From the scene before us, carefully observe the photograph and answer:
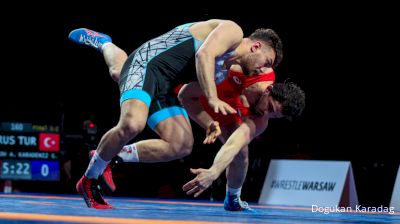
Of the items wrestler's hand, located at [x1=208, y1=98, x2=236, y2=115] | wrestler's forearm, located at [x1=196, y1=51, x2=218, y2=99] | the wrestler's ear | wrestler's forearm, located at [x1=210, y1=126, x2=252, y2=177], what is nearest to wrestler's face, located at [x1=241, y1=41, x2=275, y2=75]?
the wrestler's ear

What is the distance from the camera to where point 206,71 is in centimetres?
332

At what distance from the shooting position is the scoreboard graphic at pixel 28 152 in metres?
7.19

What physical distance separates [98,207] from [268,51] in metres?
1.30

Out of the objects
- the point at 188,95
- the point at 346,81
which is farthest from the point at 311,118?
the point at 188,95

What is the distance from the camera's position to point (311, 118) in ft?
29.3

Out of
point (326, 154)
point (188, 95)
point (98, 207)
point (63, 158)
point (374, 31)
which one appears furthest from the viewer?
point (374, 31)

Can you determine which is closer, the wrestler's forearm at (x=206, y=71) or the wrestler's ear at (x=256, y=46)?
the wrestler's forearm at (x=206, y=71)

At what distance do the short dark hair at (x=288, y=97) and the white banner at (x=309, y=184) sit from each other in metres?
2.56

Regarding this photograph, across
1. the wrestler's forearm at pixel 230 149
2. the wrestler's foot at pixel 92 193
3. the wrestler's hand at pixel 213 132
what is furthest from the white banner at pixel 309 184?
the wrestler's hand at pixel 213 132

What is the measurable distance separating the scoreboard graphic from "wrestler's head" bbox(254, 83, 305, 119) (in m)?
4.15

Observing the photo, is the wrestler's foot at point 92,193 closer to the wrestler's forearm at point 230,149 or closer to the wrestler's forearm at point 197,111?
the wrestler's forearm at point 230,149

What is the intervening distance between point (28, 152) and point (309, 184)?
3.06 metres

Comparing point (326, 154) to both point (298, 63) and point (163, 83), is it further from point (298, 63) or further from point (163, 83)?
point (163, 83)

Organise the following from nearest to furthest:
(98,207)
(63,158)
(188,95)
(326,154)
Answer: (98,207) → (188,95) → (63,158) → (326,154)
